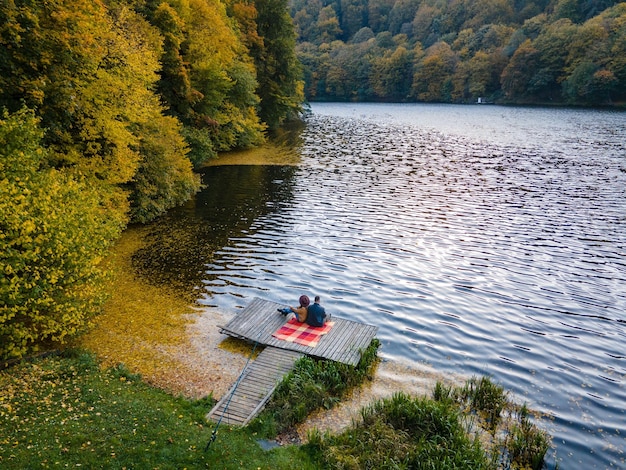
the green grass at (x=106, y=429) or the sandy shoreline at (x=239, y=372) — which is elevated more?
the green grass at (x=106, y=429)

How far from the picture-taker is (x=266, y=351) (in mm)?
15773

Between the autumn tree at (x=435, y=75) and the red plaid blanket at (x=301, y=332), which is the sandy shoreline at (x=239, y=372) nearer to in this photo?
the red plaid blanket at (x=301, y=332)

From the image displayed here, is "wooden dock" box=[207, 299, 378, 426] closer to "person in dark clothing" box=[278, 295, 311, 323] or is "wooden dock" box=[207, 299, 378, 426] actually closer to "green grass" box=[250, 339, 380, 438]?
"green grass" box=[250, 339, 380, 438]

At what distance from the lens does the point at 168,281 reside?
21234mm

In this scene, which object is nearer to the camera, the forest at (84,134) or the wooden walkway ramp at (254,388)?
the wooden walkway ramp at (254,388)

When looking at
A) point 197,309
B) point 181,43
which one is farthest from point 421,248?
point 181,43

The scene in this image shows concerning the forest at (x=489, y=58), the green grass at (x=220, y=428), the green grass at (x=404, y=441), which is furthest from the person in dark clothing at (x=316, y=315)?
the forest at (x=489, y=58)

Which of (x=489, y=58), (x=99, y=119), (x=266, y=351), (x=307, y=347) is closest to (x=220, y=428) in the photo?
(x=266, y=351)

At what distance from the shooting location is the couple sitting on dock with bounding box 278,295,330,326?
56.2 feet

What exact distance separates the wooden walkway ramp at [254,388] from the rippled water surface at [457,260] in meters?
4.25

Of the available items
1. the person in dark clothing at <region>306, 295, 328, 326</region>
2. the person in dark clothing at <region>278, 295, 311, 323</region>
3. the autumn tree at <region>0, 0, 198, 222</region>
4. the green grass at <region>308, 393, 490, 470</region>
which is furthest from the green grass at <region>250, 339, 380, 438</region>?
the autumn tree at <region>0, 0, 198, 222</region>

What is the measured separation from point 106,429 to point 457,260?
64.3ft

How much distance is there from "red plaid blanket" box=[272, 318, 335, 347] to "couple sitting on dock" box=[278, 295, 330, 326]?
0.19 meters

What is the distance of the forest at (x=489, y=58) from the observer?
10419 centimetres
